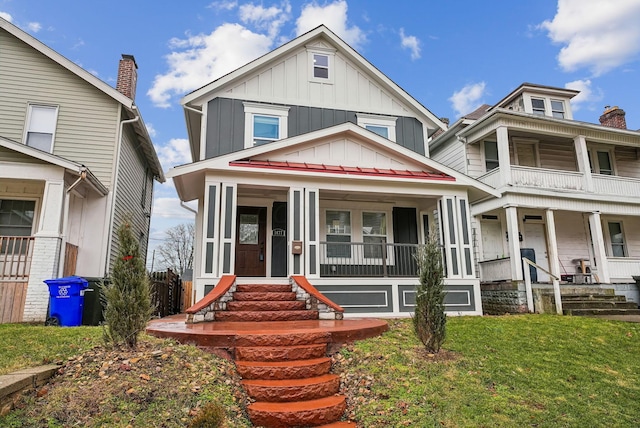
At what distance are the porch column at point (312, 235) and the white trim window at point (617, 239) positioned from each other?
41.4 feet

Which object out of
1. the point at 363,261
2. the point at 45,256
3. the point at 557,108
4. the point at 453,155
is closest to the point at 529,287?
the point at 363,261

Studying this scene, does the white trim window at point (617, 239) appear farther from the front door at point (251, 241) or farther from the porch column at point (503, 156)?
the front door at point (251, 241)

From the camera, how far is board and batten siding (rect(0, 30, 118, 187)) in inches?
441

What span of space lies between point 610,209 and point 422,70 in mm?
10733

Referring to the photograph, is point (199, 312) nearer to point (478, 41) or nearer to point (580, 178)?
point (580, 178)

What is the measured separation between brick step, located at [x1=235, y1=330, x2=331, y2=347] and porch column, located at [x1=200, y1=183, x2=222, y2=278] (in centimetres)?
372

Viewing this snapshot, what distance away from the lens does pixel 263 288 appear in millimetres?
8977

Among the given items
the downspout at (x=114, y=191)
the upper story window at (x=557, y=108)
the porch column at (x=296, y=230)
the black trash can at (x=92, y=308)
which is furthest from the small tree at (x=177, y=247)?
the upper story window at (x=557, y=108)

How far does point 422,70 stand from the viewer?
20266 mm

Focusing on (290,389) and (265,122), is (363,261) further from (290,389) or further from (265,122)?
(290,389)

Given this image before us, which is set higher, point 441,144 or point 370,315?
point 441,144

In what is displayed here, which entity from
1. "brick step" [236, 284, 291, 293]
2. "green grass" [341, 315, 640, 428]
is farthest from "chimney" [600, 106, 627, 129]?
"brick step" [236, 284, 291, 293]

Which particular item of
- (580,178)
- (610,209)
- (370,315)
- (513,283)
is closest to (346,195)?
(370,315)

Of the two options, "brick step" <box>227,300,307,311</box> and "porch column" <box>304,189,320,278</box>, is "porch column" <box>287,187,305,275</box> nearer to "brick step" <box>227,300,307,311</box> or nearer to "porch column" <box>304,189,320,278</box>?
"porch column" <box>304,189,320,278</box>
